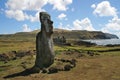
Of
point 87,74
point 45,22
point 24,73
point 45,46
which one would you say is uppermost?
point 45,22

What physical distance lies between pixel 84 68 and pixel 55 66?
3.26 meters

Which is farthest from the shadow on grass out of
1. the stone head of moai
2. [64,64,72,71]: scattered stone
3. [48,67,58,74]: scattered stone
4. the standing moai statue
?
the stone head of moai

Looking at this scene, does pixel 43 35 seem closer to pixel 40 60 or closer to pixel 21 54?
pixel 40 60

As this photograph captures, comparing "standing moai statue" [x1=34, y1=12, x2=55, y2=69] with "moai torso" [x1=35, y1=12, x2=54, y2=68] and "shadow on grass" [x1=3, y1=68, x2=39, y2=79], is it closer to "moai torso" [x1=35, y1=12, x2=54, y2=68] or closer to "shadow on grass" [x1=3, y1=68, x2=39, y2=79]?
"moai torso" [x1=35, y1=12, x2=54, y2=68]

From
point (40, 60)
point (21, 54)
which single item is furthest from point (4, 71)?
point (21, 54)

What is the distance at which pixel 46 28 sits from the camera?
31.0 m

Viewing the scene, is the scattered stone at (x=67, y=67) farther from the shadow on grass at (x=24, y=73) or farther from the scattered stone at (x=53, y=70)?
the shadow on grass at (x=24, y=73)

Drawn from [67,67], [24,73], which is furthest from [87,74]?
[24,73]

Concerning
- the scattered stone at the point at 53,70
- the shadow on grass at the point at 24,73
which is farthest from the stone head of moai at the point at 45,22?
the shadow on grass at the point at 24,73

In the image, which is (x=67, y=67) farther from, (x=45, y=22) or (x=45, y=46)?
(x=45, y=22)

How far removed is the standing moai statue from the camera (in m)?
31.0

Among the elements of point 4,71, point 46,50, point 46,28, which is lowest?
point 4,71

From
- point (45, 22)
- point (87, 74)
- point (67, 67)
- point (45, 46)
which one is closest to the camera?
point (87, 74)

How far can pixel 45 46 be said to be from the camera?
102 ft
